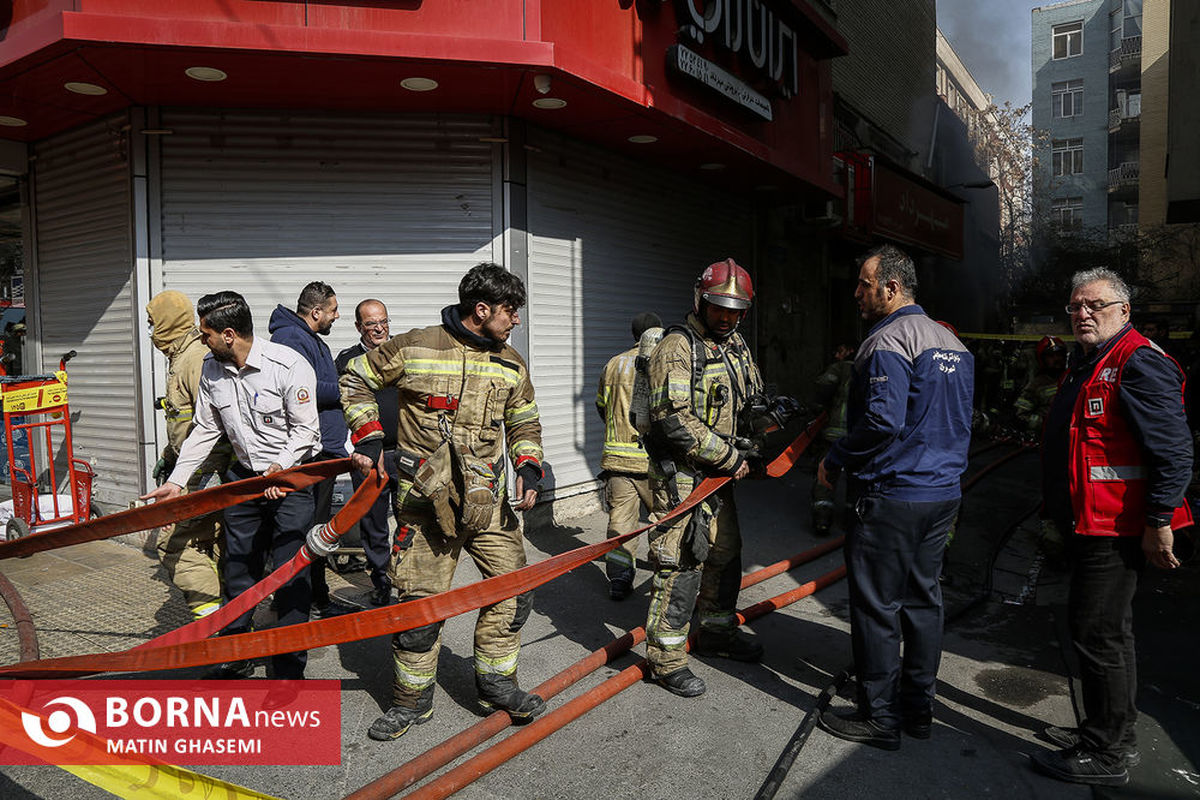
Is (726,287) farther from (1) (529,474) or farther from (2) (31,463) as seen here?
(2) (31,463)

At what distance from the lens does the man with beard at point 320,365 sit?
14.8 ft

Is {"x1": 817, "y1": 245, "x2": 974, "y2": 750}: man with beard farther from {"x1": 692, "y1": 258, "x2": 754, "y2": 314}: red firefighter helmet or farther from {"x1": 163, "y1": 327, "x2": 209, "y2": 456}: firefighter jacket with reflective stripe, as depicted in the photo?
{"x1": 163, "y1": 327, "x2": 209, "y2": 456}: firefighter jacket with reflective stripe

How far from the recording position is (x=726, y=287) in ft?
12.6

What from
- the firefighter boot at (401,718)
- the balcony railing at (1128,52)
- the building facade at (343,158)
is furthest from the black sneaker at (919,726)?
the balcony railing at (1128,52)

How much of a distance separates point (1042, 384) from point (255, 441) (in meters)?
7.69

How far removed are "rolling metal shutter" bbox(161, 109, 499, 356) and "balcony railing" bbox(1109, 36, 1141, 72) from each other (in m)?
38.6

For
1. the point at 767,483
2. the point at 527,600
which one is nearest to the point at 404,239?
the point at 527,600

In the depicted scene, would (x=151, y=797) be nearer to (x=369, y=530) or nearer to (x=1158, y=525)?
(x=369, y=530)

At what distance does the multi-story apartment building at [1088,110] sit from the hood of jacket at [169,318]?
36.3 meters

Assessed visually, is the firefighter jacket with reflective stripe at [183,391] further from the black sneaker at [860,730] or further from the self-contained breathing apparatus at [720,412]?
the black sneaker at [860,730]

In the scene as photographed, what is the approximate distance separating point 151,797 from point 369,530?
9.24 ft

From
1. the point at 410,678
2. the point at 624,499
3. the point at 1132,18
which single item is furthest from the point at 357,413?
the point at 1132,18

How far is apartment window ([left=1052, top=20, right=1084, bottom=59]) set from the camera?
36.7 meters

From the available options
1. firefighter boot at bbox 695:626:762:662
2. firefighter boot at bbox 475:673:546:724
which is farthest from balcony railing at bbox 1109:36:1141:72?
firefighter boot at bbox 475:673:546:724
